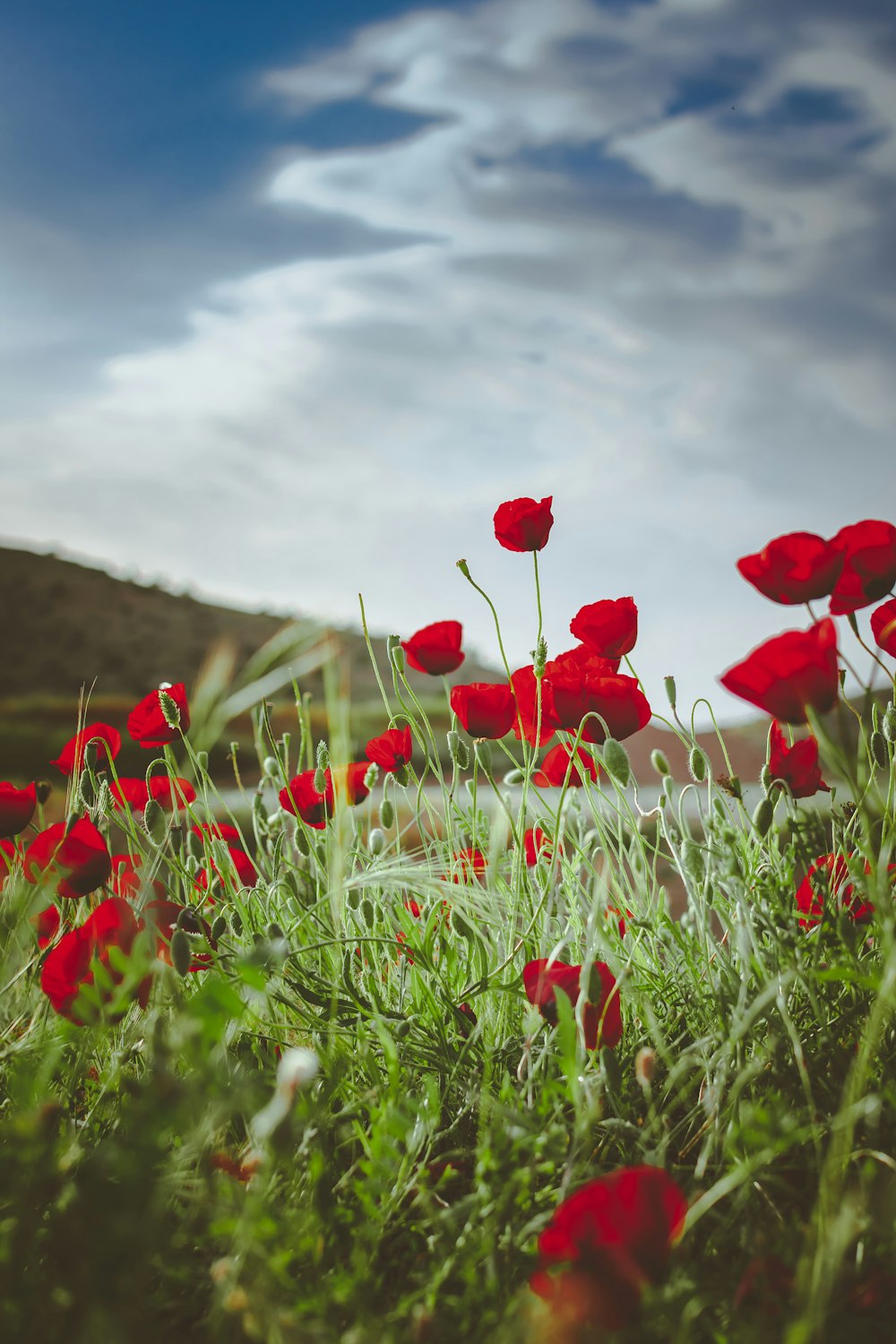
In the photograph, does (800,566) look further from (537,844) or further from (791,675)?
(537,844)

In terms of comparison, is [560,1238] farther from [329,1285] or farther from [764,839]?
[764,839]

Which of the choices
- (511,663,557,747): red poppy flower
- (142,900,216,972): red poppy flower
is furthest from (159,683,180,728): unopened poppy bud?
(511,663,557,747): red poppy flower

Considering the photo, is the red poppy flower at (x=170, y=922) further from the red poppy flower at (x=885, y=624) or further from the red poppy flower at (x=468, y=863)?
the red poppy flower at (x=885, y=624)

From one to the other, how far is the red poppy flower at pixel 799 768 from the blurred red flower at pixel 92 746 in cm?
101

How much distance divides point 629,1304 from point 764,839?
2.51 feet

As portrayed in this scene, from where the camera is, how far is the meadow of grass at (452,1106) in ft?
2.15

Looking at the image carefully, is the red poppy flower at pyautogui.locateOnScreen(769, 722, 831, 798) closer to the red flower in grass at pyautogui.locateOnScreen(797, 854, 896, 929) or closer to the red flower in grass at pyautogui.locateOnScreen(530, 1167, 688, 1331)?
the red flower in grass at pyautogui.locateOnScreen(797, 854, 896, 929)

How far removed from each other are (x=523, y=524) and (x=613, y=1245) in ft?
3.07

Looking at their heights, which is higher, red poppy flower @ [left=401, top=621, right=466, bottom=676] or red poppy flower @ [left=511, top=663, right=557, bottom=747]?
red poppy flower @ [left=401, top=621, right=466, bottom=676]

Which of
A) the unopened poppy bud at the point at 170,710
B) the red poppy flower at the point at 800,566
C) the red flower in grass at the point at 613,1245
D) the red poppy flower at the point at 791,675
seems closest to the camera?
the red flower in grass at the point at 613,1245

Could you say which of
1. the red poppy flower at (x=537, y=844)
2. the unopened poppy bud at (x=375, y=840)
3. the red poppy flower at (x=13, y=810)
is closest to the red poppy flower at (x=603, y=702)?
the red poppy flower at (x=537, y=844)

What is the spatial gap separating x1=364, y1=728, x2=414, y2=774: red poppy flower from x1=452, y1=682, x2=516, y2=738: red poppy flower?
0.48ft

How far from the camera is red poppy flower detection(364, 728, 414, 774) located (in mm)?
1395

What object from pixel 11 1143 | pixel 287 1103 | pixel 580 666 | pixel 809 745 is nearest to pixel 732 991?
pixel 809 745
